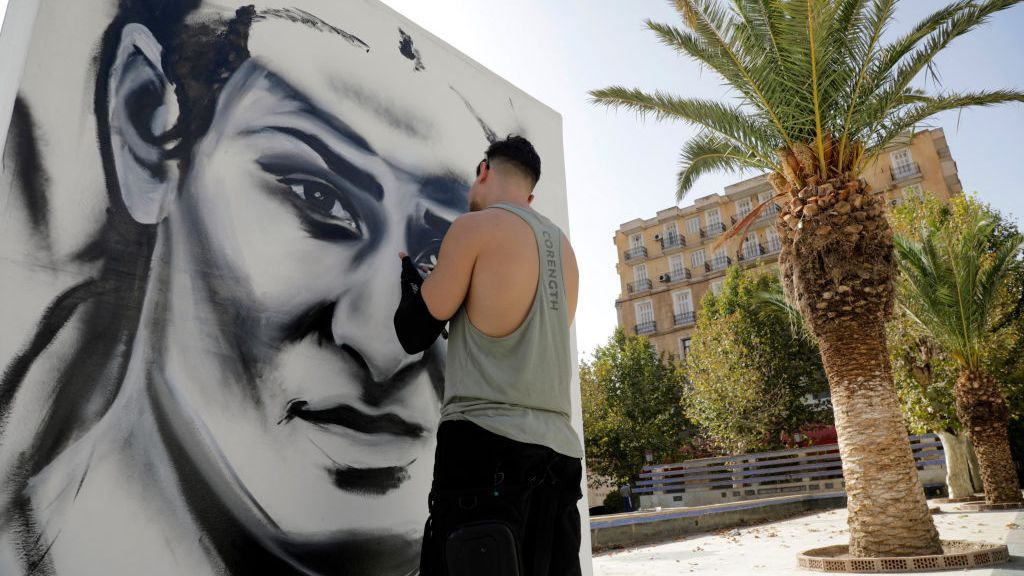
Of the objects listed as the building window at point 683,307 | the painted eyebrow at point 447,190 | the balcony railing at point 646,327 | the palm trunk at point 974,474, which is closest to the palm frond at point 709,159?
the painted eyebrow at point 447,190

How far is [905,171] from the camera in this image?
32.9 metres

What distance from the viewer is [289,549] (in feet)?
6.63

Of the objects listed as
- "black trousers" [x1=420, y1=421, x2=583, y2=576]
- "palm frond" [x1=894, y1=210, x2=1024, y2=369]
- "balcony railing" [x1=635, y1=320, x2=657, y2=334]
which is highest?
"balcony railing" [x1=635, y1=320, x2=657, y2=334]

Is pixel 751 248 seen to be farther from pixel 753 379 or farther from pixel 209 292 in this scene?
pixel 209 292

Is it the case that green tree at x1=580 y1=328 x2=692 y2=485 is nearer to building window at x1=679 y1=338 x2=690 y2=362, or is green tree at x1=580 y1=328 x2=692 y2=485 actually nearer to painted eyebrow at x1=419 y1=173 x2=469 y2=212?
building window at x1=679 y1=338 x2=690 y2=362

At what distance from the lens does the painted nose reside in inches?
92.4

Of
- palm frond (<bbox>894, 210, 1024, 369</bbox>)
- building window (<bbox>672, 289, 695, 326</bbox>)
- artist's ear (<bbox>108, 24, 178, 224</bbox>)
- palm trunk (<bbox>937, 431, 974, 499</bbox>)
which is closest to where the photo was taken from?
artist's ear (<bbox>108, 24, 178, 224</bbox>)

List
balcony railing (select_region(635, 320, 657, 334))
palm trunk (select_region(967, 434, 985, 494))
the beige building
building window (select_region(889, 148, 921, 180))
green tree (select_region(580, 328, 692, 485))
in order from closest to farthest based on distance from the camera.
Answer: palm trunk (select_region(967, 434, 985, 494)), green tree (select_region(580, 328, 692, 485)), building window (select_region(889, 148, 921, 180)), the beige building, balcony railing (select_region(635, 320, 657, 334))

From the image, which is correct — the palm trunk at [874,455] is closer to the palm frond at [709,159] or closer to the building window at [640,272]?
the palm frond at [709,159]

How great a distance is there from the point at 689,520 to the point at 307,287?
12432 millimetres

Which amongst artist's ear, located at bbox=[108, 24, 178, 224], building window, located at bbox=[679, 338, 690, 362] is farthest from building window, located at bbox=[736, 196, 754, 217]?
artist's ear, located at bbox=[108, 24, 178, 224]

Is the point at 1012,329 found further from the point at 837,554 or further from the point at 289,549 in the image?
the point at 289,549

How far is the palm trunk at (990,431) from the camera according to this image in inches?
469

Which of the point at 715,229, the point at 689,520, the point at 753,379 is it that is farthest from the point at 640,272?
the point at 689,520
